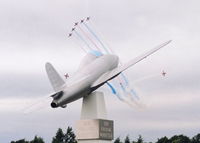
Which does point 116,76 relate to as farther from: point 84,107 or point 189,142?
point 189,142

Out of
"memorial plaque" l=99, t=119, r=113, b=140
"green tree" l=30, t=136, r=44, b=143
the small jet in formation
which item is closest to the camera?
the small jet in formation

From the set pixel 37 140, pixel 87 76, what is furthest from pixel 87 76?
pixel 37 140

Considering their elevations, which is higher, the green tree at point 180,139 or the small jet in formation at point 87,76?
the green tree at point 180,139

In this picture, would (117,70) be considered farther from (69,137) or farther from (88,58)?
(69,137)

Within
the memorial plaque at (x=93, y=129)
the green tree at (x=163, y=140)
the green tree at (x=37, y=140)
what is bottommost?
the memorial plaque at (x=93, y=129)

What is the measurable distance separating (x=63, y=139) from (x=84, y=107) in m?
81.9

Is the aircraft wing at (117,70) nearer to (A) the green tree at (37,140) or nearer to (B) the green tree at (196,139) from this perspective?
(A) the green tree at (37,140)

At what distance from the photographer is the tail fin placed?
57344mm

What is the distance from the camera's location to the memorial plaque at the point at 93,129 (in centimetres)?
6288

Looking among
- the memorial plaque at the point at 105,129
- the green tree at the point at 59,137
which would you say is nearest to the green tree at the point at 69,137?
the green tree at the point at 59,137

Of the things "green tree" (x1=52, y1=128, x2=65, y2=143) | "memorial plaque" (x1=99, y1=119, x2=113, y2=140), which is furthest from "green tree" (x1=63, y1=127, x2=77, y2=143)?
"memorial plaque" (x1=99, y1=119, x2=113, y2=140)

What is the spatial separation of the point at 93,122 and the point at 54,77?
30.2 ft

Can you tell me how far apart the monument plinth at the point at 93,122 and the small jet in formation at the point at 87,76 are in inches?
70.2

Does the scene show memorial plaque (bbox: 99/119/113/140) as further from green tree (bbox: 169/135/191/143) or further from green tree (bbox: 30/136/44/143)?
green tree (bbox: 169/135/191/143)
